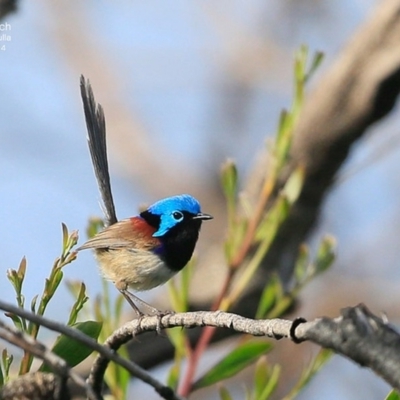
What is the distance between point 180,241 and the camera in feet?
10.8

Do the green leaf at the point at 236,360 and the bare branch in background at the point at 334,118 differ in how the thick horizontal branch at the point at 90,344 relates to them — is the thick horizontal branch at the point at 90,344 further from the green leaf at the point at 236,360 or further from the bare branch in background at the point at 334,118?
the bare branch in background at the point at 334,118

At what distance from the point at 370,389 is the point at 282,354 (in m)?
0.72

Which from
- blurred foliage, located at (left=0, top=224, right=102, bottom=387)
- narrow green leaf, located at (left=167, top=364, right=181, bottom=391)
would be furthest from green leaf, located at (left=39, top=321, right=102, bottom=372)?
narrow green leaf, located at (left=167, top=364, right=181, bottom=391)

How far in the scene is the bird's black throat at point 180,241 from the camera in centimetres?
321

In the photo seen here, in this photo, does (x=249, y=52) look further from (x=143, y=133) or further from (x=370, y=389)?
(x=370, y=389)

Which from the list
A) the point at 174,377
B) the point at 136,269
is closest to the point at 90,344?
the point at 174,377

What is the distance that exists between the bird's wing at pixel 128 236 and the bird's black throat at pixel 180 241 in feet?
0.15

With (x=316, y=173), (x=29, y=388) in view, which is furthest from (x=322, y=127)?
(x=29, y=388)

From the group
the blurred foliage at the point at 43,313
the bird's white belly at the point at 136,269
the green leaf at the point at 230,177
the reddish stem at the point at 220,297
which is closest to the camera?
the blurred foliage at the point at 43,313

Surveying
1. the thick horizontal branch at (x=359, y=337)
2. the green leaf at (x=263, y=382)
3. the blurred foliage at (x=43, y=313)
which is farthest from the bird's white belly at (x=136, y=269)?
the thick horizontal branch at (x=359, y=337)

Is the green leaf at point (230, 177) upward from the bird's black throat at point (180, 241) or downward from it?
downward

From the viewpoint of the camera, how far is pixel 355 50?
4.03m

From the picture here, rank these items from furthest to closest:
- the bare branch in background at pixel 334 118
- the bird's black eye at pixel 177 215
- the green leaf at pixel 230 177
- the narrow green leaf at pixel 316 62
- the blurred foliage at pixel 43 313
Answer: the bare branch in background at pixel 334 118
the bird's black eye at pixel 177 215
the narrow green leaf at pixel 316 62
the green leaf at pixel 230 177
the blurred foliage at pixel 43 313

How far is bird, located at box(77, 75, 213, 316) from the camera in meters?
3.20
